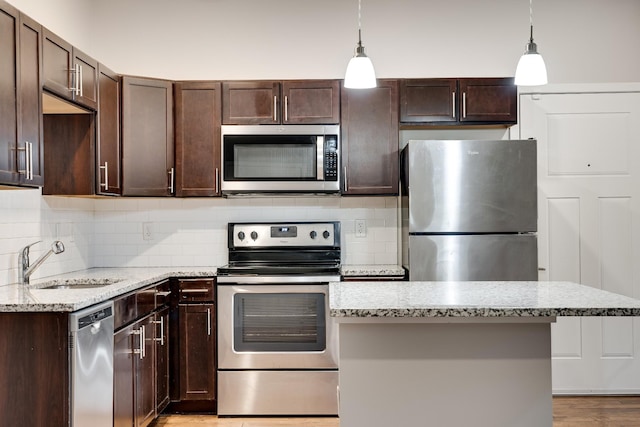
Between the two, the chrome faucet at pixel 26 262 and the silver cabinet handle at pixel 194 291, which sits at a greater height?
the chrome faucet at pixel 26 262

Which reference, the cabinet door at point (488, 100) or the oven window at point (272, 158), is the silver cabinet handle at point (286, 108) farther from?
the cabinet door at point (488, 100)

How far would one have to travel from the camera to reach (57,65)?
9.02 ft

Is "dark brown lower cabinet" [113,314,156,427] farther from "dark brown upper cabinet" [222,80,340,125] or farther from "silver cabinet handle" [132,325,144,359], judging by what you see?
"dark brown upper cabinet" [222,80,340,125]

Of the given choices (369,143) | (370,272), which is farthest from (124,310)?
(369,143)

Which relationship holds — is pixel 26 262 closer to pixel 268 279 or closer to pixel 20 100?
pixel 20 100

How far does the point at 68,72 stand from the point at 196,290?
1.48 m

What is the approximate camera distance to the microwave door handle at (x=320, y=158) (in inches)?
146

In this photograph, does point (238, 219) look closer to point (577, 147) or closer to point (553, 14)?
point (577, 147)

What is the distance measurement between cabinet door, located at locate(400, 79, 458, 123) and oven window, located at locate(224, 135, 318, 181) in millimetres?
671

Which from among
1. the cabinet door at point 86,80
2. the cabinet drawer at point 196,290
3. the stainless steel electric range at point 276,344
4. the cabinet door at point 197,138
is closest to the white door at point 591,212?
the stainless steel electric range at point 276,344

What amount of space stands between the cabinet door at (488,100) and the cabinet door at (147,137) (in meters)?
1.98

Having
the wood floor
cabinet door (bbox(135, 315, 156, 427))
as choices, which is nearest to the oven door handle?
cabinet door (bbox(135, 315, 156, 427))

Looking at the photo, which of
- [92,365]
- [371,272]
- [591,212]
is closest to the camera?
[92,365]

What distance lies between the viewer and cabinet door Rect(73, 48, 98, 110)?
2.97 meters
